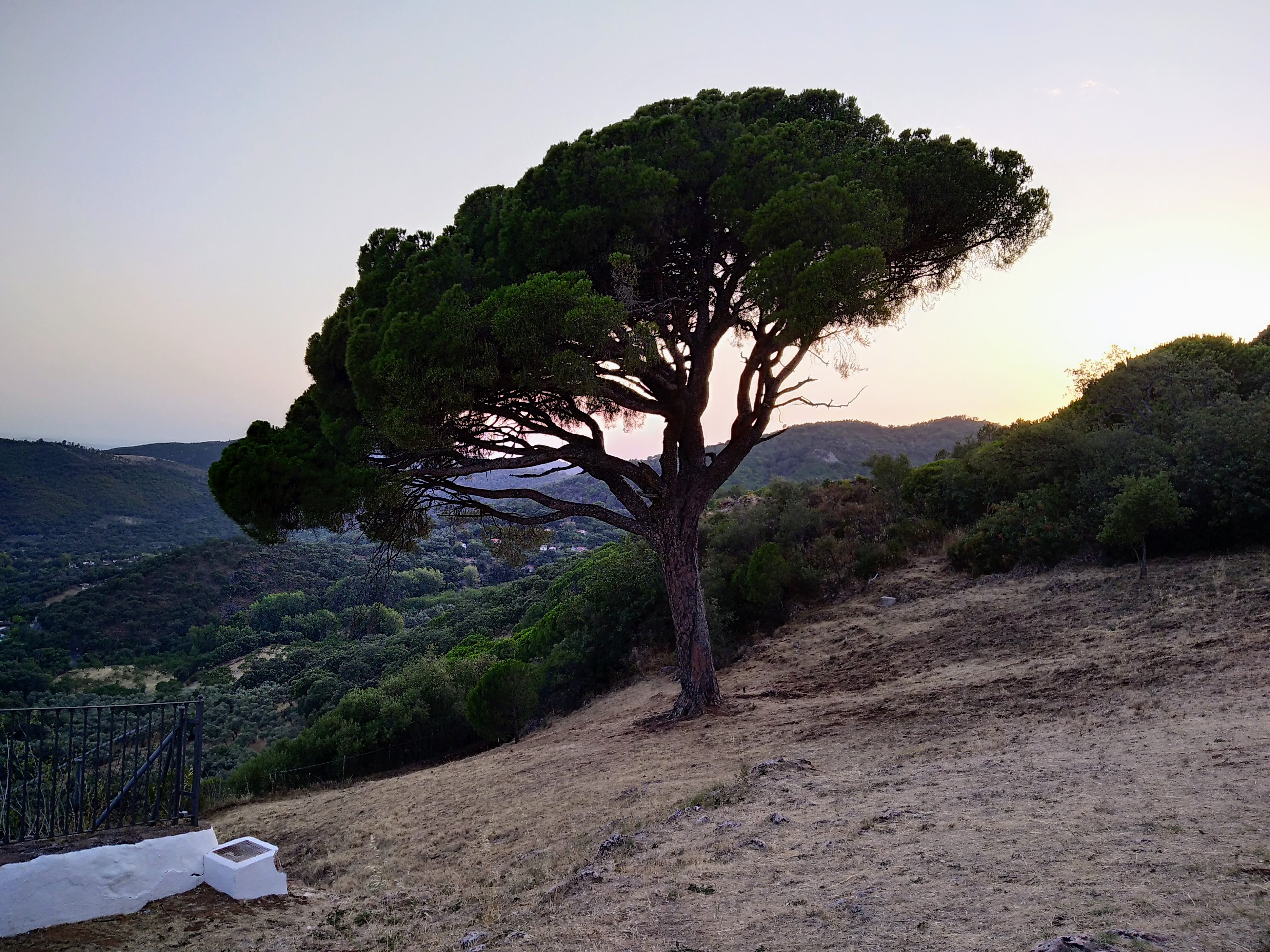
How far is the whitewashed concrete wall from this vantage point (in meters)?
5.09

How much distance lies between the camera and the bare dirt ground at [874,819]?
344 cm

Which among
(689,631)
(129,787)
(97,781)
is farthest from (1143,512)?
(97,781)

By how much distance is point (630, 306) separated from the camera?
898 centimetres

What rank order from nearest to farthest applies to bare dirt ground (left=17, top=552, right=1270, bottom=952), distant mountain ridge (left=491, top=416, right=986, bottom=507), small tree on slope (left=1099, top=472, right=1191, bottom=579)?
bare dirt ground (left=17, top=552, right=1270, bottom=952), small tree on slope (left=1099, top=472, right=1191, bottom=579), distant mountain ridge (left=491, top=416, right=986, bottom=507)

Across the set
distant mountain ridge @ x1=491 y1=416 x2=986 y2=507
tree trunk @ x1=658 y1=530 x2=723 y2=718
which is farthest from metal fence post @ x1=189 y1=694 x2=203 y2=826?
distant mountain ridge @ x1=491 y1=416 x2=986 y2=507

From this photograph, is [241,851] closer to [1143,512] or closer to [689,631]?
[689,631]

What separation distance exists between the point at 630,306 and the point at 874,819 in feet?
20.0

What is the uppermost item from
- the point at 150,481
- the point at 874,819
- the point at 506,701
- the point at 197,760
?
the point at 150,481

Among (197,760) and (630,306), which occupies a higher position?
(630,306)

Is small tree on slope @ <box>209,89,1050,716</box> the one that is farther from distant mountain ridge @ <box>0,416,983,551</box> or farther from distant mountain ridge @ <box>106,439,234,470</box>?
distant mountain ridge @ <box>106,439,234,470</box>

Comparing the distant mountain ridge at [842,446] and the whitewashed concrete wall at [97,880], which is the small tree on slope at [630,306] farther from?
the distant mountain ridge at [842,446]

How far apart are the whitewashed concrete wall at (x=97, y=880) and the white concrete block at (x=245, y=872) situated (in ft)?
0.39

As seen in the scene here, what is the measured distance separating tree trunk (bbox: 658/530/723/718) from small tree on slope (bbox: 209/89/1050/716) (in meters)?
0.03

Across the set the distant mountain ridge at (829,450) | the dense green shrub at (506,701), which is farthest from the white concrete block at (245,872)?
the distant mountain ridge at (829,450)
